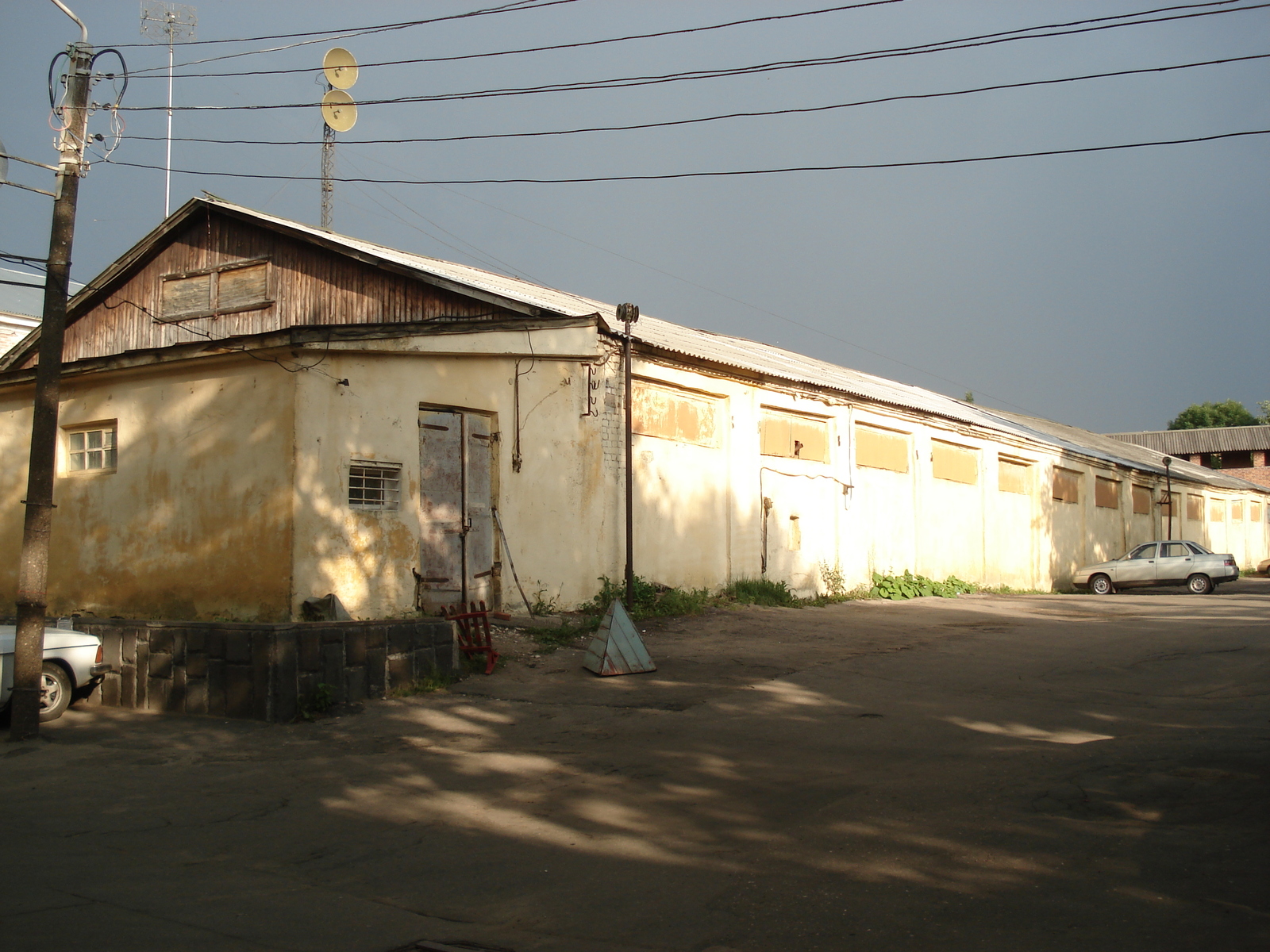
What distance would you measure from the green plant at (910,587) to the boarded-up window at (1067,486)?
7.62 meters

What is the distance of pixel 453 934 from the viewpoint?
441 cm

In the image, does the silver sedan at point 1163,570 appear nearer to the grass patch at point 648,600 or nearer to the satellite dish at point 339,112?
the grass patch at point 648,600

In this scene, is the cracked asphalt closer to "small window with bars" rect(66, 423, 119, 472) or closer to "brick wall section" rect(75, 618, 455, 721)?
"brick wall section" rect(75, 618, 455, 721)

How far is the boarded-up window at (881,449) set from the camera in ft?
67.4

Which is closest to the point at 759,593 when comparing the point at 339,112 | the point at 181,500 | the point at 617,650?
the point at 617,650

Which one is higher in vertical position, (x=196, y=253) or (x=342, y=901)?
(x=196, y=253)

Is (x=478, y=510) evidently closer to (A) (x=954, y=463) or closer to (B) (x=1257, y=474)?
(A) (x=954, y=463)

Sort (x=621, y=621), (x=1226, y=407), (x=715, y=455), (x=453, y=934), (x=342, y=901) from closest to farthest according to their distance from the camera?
(x=453, y=934), (x=342, y=901), (x=621, y=621), (x=715, y=455), (x=1226, y=407)

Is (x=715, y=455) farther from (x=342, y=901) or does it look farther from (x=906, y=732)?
(x=342, y=901)

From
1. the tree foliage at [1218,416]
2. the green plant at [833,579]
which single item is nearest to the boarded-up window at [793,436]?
the green plant at [833,579]

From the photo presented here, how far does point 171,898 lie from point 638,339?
35.4ft

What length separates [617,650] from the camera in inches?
432

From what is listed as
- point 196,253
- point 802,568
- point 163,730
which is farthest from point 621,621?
point 196,253

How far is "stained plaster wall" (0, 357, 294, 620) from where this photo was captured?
11984 mm
